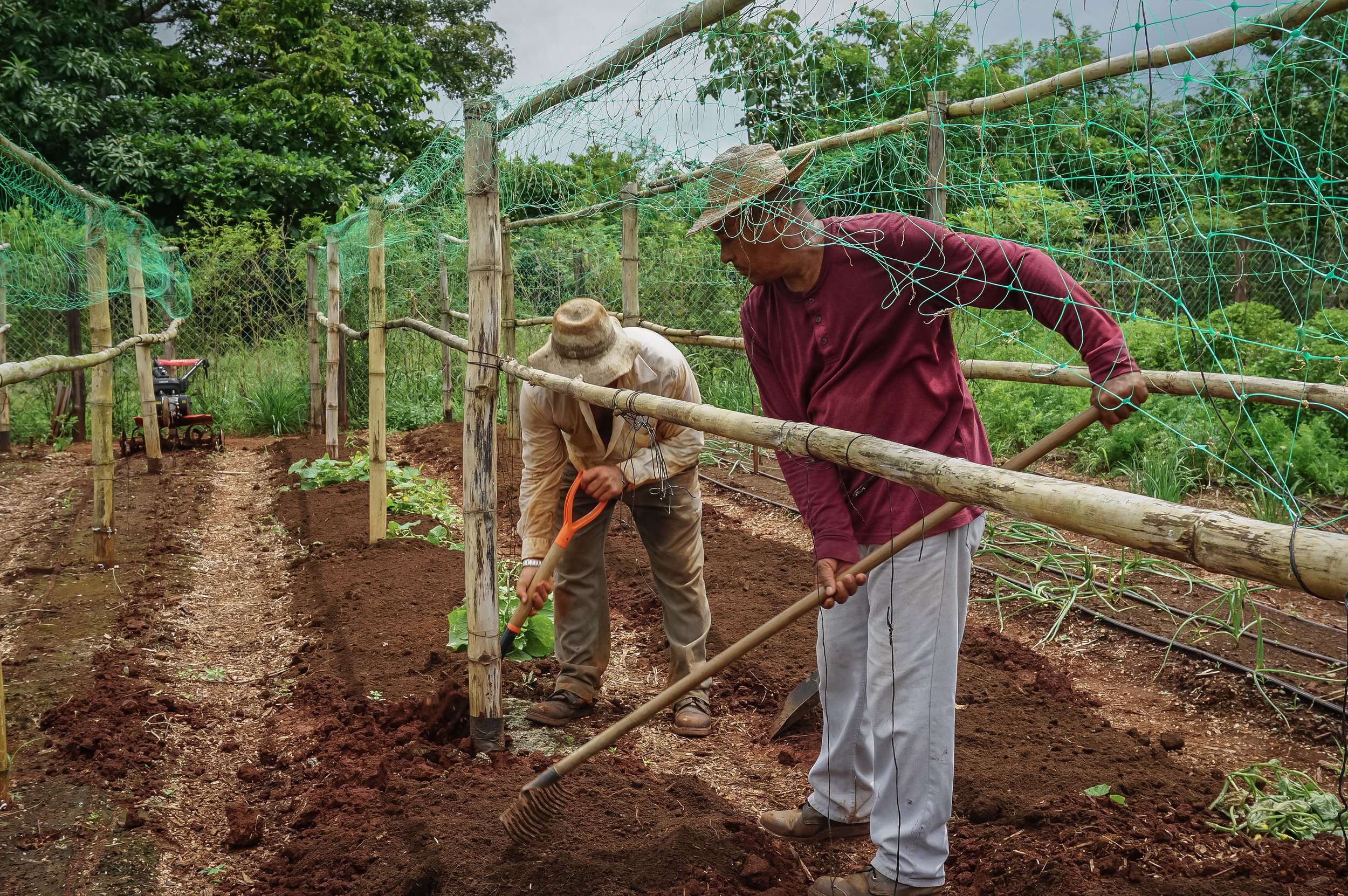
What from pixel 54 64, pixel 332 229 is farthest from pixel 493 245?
pixel 54 64

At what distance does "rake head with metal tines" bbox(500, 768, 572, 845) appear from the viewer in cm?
262

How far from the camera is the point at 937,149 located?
11.4 ft

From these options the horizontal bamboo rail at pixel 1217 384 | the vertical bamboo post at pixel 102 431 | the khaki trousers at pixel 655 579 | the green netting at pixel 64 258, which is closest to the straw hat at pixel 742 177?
the horizontal bamboo rail at pixel 1217 384

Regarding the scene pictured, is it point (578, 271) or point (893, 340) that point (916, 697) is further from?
point (578, 271)

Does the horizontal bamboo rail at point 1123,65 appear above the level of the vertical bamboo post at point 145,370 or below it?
above

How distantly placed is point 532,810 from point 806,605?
101cm

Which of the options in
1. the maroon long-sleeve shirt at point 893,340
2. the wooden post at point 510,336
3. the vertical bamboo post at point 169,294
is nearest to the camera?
the maroon long-sleeve shirt at point 893,340

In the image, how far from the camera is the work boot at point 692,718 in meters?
3.59

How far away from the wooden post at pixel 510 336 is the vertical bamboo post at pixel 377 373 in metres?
0.75

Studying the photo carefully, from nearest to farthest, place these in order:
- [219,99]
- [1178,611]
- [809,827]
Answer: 1. [809,827]
2. [1178,611]
3. [219,99]

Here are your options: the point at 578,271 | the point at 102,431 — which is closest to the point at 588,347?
the point at 102,431

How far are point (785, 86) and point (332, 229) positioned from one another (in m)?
6.05

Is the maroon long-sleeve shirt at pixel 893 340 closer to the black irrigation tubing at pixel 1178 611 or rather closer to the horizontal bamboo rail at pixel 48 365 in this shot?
the black irrigation tubing at pixel 1178 611

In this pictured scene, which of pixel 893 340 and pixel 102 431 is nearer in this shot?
pixel 893 340
